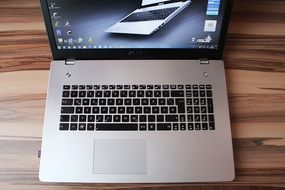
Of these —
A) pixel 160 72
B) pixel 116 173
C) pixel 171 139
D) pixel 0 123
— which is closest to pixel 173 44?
pixel 160 72

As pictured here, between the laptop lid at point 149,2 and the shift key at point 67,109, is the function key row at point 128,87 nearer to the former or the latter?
the shift key at point 67,109

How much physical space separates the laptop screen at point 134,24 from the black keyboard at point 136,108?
104 millimetres

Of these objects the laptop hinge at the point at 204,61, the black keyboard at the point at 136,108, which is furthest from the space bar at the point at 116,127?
the laptop hinge at the point at 204,61

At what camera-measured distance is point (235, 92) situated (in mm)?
916

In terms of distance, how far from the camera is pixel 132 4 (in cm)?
83

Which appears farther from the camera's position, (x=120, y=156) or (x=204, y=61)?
(x=204, y=61)

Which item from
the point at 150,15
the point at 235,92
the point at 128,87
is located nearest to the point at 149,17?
the point at 150,15

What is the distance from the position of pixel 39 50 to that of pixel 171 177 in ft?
1.57

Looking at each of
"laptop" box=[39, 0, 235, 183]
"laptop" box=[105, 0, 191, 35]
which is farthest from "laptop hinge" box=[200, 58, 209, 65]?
"laptop" box=[105, 0, 191, 35]

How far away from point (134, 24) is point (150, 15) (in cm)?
4

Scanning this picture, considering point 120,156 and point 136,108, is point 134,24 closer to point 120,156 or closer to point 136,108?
point 136,108

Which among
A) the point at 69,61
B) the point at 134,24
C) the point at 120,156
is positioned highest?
the point at 134,24

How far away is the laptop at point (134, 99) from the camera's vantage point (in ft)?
2.66

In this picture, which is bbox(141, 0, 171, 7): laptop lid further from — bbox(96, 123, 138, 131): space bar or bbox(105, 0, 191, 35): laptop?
bbox(96, 123, 138, 131): space bar
